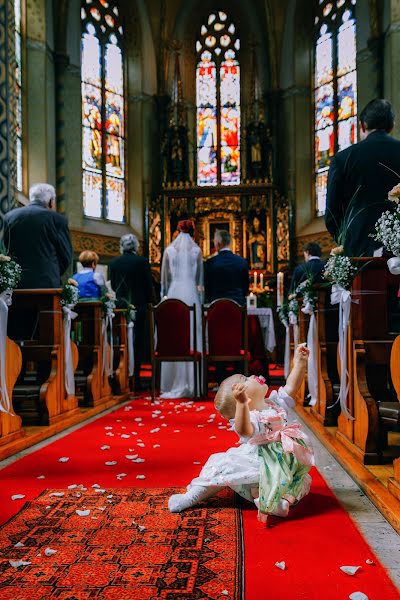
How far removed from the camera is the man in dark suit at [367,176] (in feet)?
12.8

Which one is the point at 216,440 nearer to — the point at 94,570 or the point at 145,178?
the point at 94,570

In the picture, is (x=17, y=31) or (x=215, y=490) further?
(x=17, y=31)

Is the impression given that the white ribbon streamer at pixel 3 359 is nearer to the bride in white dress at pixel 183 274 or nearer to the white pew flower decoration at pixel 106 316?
the white pew flower decoration at pixel 106 316

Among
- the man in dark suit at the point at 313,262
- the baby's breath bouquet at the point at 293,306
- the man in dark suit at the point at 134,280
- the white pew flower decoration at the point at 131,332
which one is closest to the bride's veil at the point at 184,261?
the man in dark suit at the point at 134,280

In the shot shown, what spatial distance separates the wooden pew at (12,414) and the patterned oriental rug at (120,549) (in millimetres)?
1254

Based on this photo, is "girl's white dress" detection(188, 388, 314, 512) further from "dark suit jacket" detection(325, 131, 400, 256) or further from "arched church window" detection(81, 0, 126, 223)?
"arched church window" detection(81, 0, 126, 223)

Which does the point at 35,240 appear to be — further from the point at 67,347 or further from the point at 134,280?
the point at 134,280

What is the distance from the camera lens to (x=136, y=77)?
15047 millimetres

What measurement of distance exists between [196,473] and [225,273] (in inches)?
172

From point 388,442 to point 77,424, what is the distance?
2.49 meters

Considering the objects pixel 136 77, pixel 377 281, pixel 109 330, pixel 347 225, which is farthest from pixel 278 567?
pixel 136 77

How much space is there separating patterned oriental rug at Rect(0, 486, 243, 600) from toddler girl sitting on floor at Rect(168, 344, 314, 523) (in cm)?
10

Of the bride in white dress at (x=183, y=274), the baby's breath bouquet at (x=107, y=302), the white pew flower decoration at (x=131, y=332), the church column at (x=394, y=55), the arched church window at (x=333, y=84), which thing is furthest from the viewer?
the arched church window at (x=333, y=84)

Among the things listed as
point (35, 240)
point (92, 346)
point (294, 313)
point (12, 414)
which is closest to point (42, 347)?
point (35, 240)
